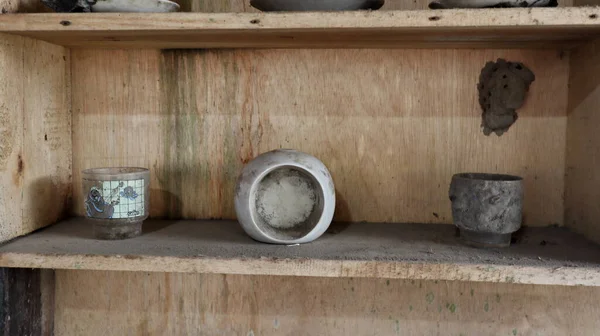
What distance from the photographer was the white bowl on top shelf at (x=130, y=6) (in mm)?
748

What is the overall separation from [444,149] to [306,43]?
0.29 meters

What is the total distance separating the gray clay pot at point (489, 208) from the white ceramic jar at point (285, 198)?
188mm

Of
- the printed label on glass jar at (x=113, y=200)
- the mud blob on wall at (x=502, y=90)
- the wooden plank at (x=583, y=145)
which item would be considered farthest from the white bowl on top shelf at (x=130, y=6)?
the wooden plank at (x=583, y=145)

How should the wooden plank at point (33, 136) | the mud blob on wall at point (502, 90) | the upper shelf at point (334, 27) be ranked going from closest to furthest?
1. the upper shelf at point (334, 27)
2. the wooden plank at point (33, 136)
3. the mud blob on wall at point (502, 90)

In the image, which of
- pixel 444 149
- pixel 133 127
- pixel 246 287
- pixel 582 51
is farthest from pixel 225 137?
pixel 582 51

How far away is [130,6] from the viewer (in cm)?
75

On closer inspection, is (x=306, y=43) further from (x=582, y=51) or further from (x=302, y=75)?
(x=582, y=51)

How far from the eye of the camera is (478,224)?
2.55 feet

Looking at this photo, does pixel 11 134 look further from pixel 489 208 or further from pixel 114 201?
pixel 489 208

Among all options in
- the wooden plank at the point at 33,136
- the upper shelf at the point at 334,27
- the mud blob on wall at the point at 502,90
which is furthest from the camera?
the mud blob on wall at the point at 502,90

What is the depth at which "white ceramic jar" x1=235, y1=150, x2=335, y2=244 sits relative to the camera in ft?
2.60

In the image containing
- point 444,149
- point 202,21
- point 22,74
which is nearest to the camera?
point 202,21

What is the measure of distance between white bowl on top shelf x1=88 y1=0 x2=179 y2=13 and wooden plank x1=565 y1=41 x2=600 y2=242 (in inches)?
24.7

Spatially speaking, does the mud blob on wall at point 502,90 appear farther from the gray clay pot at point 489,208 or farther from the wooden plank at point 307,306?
the wooden plank at point 307,306
